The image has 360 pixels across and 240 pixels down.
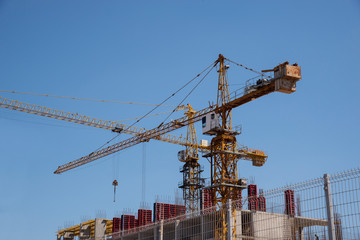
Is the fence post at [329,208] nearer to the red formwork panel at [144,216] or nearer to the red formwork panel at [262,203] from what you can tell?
the red formwork panel at [262,203]

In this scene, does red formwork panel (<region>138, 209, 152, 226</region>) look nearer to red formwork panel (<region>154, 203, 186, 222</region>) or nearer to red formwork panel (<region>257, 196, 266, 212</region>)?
red formwork panel (<region>154, 203, 186, 222</region>)

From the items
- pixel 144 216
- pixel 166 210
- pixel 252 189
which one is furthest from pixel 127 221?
pixel 252 189

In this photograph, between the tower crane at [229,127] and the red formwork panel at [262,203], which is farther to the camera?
the tower crane at [229,127]

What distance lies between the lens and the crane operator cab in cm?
5953

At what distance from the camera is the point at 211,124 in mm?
59875

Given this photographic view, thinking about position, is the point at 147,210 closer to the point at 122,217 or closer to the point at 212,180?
the point at 122,217

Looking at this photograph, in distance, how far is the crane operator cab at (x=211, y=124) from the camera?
5953 cm

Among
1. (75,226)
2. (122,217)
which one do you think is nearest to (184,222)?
(122,217)

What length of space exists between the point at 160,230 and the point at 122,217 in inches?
1129

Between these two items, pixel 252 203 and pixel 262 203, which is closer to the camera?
pixel 262 203

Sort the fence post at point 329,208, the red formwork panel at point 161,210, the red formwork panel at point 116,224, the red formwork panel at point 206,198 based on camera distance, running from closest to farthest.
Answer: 1. the fence post at point 329,208
2. the red formwork panel at point 161,210
3. the red formwork panel at point 206,198
4. the red formwork panel at point 116,224

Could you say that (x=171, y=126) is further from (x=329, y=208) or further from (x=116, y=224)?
(x=329, y=208)

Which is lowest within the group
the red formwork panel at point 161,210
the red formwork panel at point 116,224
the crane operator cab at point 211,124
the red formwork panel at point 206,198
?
the red formwork panel at point 116,224

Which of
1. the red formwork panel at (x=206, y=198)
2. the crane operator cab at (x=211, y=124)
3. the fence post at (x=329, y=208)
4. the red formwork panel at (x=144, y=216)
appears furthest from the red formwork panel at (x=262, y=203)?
the red formwork panel at (x=206, y=198)
